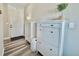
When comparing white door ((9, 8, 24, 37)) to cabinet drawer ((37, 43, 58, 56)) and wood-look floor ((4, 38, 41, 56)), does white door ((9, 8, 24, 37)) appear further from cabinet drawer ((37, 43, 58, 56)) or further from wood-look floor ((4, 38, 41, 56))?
cabinet drawer ((37, 43, 58, 56))

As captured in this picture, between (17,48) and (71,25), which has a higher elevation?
(71,25)

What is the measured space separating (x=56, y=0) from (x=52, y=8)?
0.34 feet

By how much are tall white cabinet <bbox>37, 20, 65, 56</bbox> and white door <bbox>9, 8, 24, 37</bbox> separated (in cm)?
23

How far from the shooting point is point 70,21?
1098 mm

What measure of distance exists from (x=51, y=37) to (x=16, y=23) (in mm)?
497

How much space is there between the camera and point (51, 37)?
1164 millimetres

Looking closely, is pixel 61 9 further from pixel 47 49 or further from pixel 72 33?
pixel 47 49

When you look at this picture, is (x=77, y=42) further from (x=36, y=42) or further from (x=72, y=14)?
(x=36, y=42)

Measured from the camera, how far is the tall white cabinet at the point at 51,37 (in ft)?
3.69

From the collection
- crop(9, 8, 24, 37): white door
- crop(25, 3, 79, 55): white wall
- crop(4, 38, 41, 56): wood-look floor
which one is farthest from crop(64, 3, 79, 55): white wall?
crop(9, 8, 24, 37): white door

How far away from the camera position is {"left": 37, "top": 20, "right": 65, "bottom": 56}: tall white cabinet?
113 centimetres

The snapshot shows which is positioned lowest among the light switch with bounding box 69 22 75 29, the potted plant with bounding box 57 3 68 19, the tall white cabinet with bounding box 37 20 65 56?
the tall white cabinet with bounding box 37 20 65 56

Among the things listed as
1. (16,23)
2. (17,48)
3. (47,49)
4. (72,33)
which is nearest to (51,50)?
(47,49)

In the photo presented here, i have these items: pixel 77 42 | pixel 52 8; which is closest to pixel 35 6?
pixel 52 8
